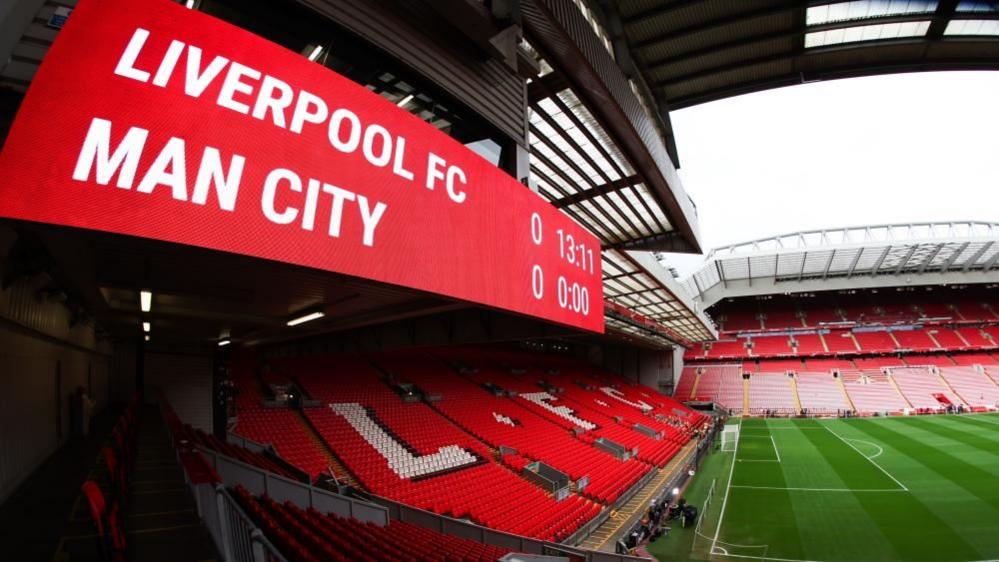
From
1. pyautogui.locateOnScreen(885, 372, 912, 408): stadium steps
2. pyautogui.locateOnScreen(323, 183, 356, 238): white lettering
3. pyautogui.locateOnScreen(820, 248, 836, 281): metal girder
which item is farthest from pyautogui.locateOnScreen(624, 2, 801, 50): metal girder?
pyautogui.locateOnScreen(885, 372, 912, 408): stadium steps

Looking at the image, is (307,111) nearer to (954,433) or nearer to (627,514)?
(627,514)

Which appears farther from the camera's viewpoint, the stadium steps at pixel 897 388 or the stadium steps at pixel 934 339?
A: the stadium steps at pixel 934 339

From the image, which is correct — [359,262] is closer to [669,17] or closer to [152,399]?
[669,17]

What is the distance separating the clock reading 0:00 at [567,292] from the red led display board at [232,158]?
87cm

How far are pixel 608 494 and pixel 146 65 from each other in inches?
653

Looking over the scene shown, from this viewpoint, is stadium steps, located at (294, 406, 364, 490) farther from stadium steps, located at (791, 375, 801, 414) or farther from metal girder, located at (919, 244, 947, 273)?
metal girder, located at (919, 244, 947, 273)

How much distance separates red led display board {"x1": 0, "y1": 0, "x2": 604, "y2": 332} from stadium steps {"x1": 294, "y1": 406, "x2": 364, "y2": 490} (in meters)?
9.76

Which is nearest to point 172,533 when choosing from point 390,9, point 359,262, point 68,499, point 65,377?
point 68,499

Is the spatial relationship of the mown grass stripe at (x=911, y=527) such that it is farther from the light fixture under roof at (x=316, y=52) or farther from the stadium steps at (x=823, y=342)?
the stadium steps at (x=823, y=342)

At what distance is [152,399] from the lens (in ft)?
56.9

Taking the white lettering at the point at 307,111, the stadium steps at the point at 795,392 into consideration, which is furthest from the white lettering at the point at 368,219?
the stadium steps at the point at 795,392

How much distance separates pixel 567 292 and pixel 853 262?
48.2 m

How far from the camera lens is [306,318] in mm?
7176

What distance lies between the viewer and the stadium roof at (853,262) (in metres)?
38.3
